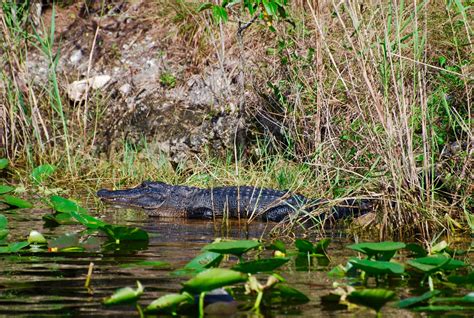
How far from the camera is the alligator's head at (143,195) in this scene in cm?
694

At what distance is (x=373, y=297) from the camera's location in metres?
2.86

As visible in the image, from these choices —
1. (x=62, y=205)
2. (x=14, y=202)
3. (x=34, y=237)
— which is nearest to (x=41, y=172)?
(x=14, y=202)

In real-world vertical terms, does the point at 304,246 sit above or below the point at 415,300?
above

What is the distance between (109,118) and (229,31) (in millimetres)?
1560

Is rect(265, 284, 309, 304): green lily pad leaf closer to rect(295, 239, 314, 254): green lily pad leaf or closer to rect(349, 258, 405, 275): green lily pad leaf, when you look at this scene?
rect(349, 258, 405, 275): green lily pad leaf

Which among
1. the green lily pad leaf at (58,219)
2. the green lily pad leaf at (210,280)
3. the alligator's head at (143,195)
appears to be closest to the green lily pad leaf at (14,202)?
the green lily pad leaf at (58,219)

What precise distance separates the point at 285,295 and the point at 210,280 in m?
0.45

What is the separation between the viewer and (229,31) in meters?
8.91

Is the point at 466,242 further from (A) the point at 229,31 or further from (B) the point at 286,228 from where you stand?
(A) the point at 229,31

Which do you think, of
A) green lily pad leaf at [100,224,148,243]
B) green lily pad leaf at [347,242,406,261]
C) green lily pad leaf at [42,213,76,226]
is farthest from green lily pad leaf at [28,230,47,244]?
green lily pad leaf at [347,242,406,261]

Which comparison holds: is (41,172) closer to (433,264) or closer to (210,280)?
(433,264)

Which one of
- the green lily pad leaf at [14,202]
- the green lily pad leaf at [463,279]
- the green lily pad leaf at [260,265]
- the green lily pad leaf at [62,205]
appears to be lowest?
the green lily pad leaf at [463,279]

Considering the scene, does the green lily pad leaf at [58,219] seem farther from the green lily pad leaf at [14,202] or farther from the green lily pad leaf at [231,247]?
the green lily pad leaf at [231,247]

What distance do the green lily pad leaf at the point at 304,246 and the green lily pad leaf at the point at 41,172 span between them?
12.0 feet
